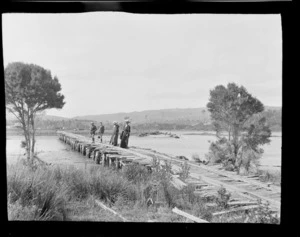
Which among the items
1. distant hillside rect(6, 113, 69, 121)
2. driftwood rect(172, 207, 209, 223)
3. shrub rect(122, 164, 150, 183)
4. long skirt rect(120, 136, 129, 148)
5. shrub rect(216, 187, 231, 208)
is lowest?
driftwood rect(172, 207, 209, 223)

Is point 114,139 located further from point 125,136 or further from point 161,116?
point 161,116

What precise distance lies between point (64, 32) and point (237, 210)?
4.98 feet

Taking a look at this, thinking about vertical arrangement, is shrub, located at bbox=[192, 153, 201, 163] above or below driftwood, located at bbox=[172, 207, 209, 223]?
above

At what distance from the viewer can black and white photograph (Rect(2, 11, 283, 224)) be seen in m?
2.90

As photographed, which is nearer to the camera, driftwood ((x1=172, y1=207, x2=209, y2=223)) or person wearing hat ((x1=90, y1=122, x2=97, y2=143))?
driftwood ((x1=172, y1=207, x2=209, y2=223))

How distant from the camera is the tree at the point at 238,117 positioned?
294 cm

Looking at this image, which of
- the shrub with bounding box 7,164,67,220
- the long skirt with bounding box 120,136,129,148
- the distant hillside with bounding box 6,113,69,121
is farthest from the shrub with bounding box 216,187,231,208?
the distant hillside with bounding box 6,113,69,121

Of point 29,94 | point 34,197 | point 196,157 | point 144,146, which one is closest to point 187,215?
point 196,157

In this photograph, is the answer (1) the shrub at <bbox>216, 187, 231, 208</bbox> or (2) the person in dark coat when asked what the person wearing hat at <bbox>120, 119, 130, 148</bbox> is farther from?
(1) the shrub at <bbox>216, 187, 231, 208</bbox>

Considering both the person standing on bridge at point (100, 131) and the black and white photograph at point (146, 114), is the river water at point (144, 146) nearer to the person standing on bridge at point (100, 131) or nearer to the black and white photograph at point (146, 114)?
the black and white photograph at point (146, 114)

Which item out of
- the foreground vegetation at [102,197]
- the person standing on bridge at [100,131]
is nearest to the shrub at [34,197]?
the foreground vegetation at [102,197]

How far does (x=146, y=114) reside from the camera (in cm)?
296
